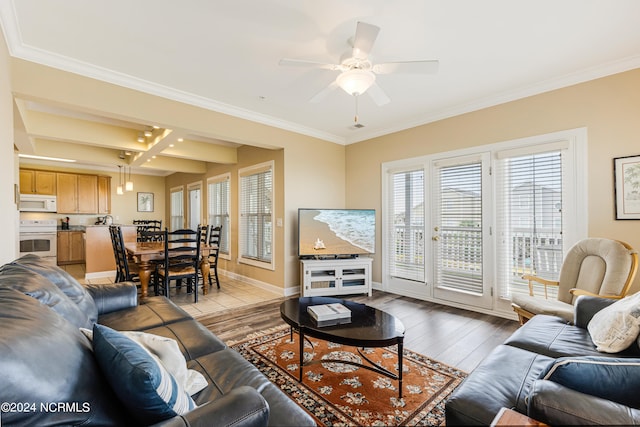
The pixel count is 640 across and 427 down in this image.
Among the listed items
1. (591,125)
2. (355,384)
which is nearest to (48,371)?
(355,384)

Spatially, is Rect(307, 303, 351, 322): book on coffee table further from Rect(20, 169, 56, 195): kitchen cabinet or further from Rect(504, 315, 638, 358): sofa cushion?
Rect(20, 169, 56, 195): kitchen cabinet

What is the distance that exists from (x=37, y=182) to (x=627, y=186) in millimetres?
10347

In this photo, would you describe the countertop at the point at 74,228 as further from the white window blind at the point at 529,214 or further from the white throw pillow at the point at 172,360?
→ the white window blind at the point at 529,214

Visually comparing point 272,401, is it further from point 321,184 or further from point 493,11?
point 321,184

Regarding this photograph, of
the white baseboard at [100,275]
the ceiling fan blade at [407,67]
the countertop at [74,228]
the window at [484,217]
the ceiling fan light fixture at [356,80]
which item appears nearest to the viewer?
the ceiling fan blade at [407,67]

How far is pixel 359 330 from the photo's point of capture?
2008mm

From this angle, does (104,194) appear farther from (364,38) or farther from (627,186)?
(627,186)

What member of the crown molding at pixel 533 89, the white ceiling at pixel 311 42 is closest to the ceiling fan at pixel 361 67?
the white ceiling at pixel 311 42

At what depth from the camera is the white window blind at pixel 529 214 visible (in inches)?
122

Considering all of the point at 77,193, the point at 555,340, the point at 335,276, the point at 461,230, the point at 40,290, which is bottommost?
the point at 335,276

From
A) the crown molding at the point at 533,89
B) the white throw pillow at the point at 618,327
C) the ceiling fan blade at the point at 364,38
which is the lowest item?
the white throw pillow at the point at 618,327

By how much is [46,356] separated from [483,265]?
3.98 m

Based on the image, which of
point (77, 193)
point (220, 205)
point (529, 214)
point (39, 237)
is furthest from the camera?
point (77, 193)

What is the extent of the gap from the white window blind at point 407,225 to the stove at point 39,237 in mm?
7591
